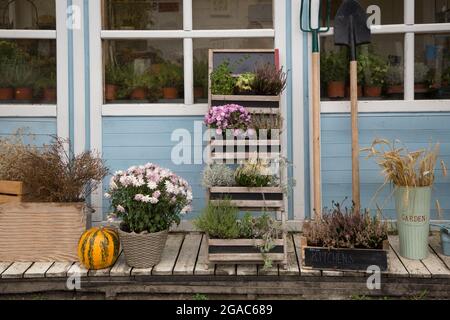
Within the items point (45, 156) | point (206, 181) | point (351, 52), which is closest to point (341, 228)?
point (206, 181)

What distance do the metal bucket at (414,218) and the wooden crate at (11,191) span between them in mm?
2715

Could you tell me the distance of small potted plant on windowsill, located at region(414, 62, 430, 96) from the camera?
4688 millimetres

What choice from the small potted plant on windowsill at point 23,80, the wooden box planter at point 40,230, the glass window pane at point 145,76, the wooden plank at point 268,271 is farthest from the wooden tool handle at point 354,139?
the small potted plant on windowsill at point 23,80

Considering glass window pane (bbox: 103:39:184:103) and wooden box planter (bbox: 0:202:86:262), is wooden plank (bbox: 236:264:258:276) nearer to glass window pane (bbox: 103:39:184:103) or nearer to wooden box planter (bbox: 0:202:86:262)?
wooden box planter (bbox: 0:202:86:262)

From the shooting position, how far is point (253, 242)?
3.72 m

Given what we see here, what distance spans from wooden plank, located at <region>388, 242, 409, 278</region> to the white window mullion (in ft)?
4.75

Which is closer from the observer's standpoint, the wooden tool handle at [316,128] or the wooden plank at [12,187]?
the wooden plank at [12,187]

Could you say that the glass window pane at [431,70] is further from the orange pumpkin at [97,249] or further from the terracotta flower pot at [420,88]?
the orange pumpkin at [97,249]

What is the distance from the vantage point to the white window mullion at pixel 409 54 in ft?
15.1

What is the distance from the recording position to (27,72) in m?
4.82

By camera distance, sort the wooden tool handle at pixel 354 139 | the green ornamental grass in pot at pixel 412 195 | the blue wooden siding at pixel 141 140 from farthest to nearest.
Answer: the blue wooden siding at pixel 141 140 < the wooden tool handle at pixel 354 139 < the green ornamental grass in pot at pixel 412 195

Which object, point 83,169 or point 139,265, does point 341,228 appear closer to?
point 139,265

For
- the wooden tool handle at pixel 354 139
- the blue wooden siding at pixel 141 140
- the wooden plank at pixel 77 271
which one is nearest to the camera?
the wooden plank at pixel 77 271
